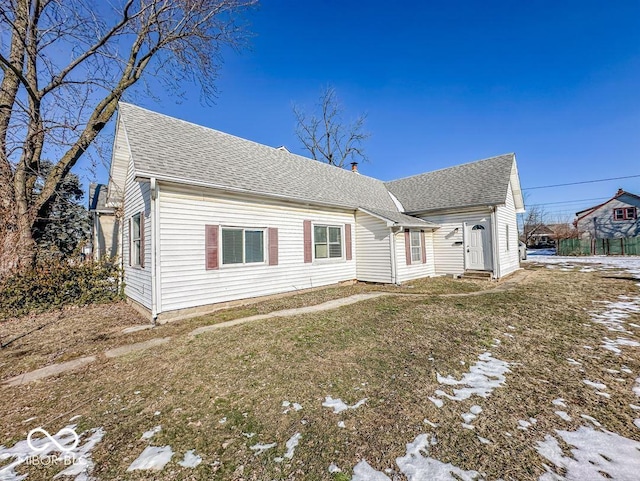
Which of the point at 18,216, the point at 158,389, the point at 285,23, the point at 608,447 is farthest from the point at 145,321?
the point at 285,23

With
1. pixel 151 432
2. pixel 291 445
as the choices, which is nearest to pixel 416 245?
pixel 291 445

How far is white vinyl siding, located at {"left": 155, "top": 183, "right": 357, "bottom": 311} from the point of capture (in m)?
7.10

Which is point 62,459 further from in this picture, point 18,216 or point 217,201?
point 18,216

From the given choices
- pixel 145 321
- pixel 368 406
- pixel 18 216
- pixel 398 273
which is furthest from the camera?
pixel 398 273

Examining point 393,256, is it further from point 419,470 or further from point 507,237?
point 419,470

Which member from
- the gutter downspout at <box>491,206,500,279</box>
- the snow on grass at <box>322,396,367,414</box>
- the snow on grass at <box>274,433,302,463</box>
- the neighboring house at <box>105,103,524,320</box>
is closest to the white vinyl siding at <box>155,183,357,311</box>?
the neighboring house at <box>105,103,524,320</box>

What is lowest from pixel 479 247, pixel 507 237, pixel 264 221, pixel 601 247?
pixel 601 247

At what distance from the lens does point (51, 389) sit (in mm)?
3887

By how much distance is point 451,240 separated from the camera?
13.6 m

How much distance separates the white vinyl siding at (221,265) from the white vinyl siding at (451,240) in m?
6.85

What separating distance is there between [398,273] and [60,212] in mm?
18823

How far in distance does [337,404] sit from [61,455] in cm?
270

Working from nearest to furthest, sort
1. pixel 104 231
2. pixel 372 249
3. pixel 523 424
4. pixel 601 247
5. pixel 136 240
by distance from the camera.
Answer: pixel 523 424 → pixel 136 240 → pixel 372 249 → pixel 104 231 → pixel 601 247

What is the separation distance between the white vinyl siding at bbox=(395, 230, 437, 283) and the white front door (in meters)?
1.66
